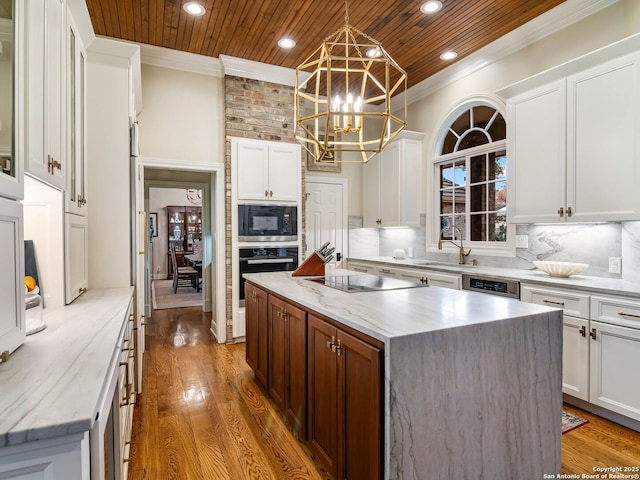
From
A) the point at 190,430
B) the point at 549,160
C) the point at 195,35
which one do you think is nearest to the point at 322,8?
the point at 195,35

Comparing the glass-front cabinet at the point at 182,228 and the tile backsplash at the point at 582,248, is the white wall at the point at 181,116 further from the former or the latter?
the glass-front cabinet at the point at 182,228

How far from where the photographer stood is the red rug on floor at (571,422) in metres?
2.42

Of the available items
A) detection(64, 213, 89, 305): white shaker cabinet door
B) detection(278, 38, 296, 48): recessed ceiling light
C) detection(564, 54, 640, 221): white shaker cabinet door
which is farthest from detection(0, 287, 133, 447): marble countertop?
detection(564, 54, 640, 221): white shaker cabinet door

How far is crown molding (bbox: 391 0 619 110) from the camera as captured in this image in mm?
3064

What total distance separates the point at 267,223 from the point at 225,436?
2.55 meters

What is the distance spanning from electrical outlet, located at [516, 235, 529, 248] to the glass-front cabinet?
360 inches

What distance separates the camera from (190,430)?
242 cm

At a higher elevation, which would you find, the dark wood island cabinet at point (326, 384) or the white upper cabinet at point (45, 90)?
the white upper cabinet at point (45, 90)

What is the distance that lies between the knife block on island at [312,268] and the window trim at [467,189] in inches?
71.5

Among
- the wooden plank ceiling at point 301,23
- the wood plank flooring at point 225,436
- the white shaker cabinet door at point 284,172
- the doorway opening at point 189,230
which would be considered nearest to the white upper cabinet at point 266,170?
the white shaker cabinet door at point 284,172

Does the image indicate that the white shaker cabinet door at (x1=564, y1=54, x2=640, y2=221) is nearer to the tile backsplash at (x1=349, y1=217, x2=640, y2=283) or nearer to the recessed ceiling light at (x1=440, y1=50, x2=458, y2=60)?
the tile backsplash at (x1=349, y1=217, x2=640, y2=283)

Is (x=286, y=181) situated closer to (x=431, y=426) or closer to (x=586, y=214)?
(x=586, y=214)

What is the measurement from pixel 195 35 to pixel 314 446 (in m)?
3.73

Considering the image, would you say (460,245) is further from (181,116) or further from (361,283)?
(181,116)
